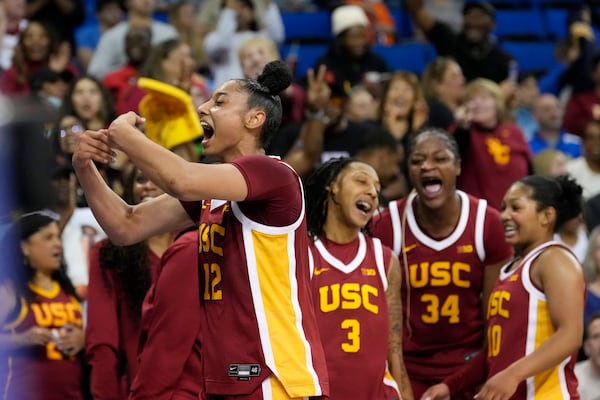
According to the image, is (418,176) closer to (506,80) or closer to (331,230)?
(331,230)

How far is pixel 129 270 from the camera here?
6.27m

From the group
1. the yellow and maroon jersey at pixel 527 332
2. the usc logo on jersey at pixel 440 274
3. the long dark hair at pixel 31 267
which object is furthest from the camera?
the long dark hair at pixel 31 267

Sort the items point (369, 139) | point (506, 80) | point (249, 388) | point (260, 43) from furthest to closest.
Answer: point (506, 80) < point (260, 43) < point (369, 139) < point (249, 388)

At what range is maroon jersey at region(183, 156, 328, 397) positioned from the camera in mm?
4637

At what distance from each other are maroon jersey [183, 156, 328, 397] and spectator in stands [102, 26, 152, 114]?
16.2ft

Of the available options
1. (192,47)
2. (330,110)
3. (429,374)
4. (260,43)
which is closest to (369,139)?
(330,110)

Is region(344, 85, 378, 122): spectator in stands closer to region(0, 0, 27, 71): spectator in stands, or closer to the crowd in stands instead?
the crowd in stands

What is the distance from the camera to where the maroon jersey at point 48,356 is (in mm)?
6422

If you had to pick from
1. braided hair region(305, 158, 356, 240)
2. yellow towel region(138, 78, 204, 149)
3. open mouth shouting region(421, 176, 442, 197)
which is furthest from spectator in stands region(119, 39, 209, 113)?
braided hair region(305, 158, 356, 240)

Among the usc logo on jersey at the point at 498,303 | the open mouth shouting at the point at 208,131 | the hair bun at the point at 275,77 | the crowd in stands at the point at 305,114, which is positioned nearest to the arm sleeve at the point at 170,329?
the crowd in stands at the point at 305,114

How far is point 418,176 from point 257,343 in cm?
229

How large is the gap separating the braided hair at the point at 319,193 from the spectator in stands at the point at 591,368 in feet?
6.02

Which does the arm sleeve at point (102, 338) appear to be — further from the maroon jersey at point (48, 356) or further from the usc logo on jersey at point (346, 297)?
the usc logo on jersey at point (346, 297)

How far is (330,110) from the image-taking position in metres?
9.00
